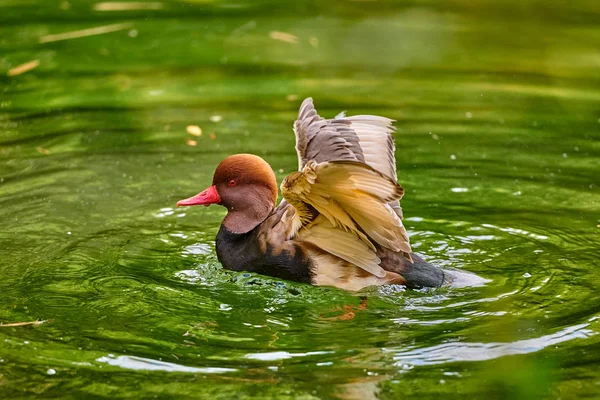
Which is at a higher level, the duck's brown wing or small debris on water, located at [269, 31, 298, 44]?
the duck's brown wing

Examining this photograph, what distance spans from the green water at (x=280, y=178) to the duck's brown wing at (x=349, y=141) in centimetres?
87

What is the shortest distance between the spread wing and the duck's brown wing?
46 centimetres

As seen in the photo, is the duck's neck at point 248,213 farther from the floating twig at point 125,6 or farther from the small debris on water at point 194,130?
the floating twig at point 125,6

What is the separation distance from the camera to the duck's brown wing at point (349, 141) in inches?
258

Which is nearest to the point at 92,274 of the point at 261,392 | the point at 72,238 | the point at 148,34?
the point at 72,238

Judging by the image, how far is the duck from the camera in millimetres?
6027

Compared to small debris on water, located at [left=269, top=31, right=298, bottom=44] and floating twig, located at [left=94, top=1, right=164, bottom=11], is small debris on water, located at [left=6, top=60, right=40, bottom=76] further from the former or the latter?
small debris on water, located at [left=269, top=31, right=298, bottom=44]

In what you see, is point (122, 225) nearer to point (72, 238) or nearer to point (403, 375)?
point (72, 238)

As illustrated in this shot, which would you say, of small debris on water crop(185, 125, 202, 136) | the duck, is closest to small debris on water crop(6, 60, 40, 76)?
small debris on water crop(185, 125, 202, 136)

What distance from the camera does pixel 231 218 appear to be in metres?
6.95

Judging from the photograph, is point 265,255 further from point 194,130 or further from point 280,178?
point 194,130

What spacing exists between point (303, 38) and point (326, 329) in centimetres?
818

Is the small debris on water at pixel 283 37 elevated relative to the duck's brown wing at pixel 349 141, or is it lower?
lower

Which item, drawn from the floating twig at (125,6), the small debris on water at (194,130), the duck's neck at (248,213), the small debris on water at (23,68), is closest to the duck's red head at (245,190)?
the duck's neck at (248,213)
